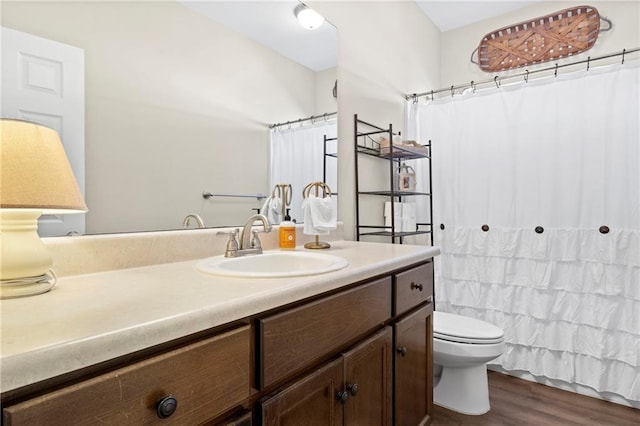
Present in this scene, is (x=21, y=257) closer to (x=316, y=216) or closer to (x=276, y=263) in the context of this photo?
(x=276, y=263)

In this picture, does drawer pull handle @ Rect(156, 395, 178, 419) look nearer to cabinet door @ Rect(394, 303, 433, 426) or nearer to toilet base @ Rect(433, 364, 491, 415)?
cabinet door @ Rect(394, 303, 433, 426)

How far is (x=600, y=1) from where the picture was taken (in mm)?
2332

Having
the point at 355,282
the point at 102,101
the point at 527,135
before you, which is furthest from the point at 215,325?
the point at 527,135

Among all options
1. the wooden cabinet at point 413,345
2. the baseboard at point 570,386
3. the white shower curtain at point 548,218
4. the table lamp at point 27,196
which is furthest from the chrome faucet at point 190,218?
the baseboard at point 570,386

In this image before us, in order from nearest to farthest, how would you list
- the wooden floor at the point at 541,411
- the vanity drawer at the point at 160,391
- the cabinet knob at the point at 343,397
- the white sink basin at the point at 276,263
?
the vanity drawer at the point at 160,391 < the cabinet knob at the point at 343,397 < the white sink basin at the point at 276,263 < the wooden floor at the point at 541,411

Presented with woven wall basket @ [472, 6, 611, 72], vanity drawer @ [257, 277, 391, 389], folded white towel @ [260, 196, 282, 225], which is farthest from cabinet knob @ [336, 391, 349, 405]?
woven wall basket @ [472, 6, 611, 72]

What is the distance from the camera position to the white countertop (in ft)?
1.57

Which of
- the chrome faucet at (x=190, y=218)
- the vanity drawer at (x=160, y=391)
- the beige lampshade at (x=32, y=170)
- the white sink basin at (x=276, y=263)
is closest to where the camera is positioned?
the vanity drawer at (x=160, y=391)

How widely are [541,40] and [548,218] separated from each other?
4.20ft

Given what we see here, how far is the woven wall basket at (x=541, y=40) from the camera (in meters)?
2.37

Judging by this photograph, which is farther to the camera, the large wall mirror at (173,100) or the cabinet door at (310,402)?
the large wall mirror at (173,100)

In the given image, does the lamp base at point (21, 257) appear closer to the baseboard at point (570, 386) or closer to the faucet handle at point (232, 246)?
the faucet handle at point (232, 246)

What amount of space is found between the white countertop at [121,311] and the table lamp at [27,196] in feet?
0.18

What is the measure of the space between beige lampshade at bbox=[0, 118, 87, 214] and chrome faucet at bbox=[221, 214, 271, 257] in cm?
55
